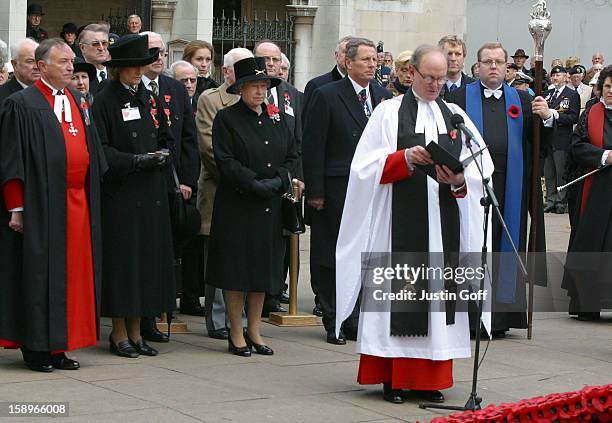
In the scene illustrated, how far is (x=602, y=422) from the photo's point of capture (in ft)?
20.3

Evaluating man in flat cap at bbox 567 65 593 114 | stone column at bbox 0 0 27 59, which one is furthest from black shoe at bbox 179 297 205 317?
man in flat cap at bbox 567 65 593 114

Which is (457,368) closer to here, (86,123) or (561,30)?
(86,123)

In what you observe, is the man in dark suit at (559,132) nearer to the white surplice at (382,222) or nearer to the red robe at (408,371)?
the white surplice at (382,222)

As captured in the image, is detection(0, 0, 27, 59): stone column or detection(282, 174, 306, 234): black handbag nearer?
detection(282, 174, 306, 234): black handbag

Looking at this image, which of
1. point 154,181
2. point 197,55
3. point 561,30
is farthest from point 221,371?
point 561,30

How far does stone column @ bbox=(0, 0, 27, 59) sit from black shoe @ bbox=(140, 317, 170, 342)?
985cm

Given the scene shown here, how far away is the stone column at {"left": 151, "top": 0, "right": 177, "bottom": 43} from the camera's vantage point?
21750 millimetres

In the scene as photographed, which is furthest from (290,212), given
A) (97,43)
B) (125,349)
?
(97,43)

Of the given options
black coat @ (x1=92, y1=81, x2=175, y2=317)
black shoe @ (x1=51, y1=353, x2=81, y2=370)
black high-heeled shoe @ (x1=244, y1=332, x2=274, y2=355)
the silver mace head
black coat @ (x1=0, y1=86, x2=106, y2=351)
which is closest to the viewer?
black coat @ (x1=0, y1=86, x2=106, y2=351)

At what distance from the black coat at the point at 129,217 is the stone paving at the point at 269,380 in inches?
17.0

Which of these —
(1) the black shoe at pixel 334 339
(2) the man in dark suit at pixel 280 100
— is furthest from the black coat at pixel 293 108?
(1) the black shoe at pixel 334 339

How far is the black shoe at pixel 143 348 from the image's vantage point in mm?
9336

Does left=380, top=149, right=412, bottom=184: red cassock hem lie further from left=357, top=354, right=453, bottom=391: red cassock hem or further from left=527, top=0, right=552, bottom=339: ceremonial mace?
left=527, top=0, right=552, bottom=339: ceremonial mace

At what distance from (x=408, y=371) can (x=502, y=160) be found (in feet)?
10.4
